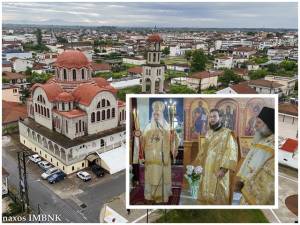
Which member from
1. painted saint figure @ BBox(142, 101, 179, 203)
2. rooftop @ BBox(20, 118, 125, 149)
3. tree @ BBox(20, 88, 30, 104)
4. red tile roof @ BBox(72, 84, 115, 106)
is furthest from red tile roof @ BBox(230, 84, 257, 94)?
painted saint figure @ BBox(142, 101, 179, 203)

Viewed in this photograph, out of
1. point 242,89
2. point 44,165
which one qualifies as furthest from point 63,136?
point 242,89

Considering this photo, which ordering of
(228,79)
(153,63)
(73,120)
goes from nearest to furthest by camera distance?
(73,120), (153,63), (228,79)

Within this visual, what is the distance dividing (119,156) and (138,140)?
30.2ft

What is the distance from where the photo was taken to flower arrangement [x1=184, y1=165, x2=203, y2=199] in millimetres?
10367

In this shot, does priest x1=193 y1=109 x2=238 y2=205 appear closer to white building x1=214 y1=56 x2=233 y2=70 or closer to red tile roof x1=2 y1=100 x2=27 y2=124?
red tile roof x1=2 y1=100 x2=27 y2=124

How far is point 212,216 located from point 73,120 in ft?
30.4

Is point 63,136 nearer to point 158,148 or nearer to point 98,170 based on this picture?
point 98,170

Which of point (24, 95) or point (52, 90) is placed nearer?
point (52, 90)


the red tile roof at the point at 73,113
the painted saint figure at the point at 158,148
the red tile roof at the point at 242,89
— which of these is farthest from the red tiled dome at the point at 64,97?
the red tile roof at the point at 242,89

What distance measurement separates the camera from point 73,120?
18812mm

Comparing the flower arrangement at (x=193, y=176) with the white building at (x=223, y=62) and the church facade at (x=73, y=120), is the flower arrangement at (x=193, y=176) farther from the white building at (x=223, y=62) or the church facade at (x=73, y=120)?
the white building at (x=223, y=62)

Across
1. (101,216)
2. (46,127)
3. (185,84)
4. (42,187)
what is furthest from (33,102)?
(185,84)

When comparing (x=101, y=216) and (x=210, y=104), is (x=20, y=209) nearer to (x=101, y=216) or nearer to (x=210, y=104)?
(x=101, y=216)

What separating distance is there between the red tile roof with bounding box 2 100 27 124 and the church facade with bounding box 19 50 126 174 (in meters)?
3.14
